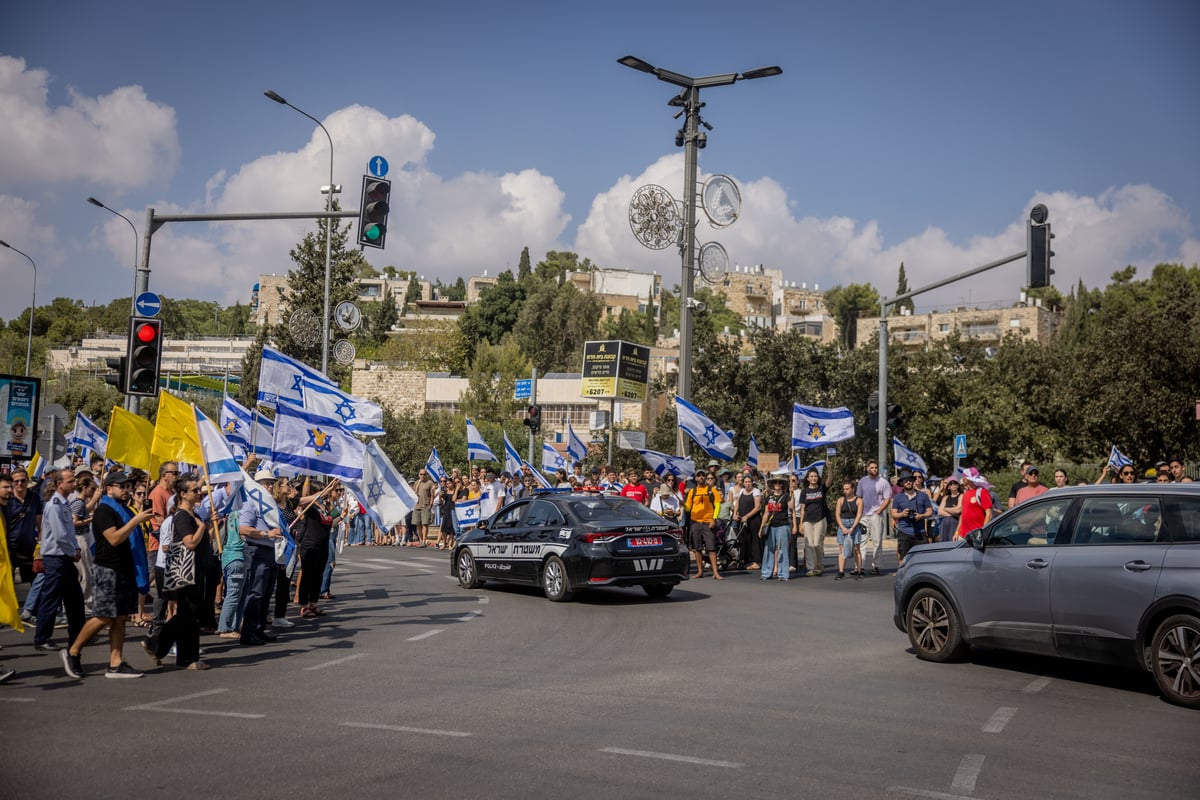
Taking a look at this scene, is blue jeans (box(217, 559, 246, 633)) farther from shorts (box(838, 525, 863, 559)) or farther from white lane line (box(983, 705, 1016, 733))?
shorts (box(838, 525, 863, 559))

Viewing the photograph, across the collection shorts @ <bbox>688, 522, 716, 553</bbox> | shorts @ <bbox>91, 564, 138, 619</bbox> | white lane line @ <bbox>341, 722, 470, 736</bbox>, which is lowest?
white lane line @ <bbox>341, 722, 470, 736</bbox>

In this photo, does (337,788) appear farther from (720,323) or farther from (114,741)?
(720,323)

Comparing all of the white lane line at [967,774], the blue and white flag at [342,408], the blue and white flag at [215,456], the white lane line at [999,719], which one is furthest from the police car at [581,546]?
the white lane line at [967,774]

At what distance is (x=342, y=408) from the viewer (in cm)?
1462

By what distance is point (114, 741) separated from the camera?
24.0 ft

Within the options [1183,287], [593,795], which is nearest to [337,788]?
[593,795]

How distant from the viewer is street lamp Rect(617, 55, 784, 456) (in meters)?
23.9

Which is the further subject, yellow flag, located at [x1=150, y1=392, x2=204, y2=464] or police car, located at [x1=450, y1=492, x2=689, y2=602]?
police car, located at [x1=450, y1=492, x2=689, y2=602]

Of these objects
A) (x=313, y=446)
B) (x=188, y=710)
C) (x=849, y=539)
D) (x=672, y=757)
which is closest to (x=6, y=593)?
(x=188, y=710)

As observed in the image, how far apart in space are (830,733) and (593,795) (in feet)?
7.40

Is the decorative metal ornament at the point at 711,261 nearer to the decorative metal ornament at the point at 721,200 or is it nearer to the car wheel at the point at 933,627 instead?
the decorative metal ornament at the point at 721,200

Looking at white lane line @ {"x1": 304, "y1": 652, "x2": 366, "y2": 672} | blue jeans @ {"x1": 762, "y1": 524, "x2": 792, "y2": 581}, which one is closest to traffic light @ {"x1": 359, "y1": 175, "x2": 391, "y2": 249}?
white lane line @ {"x1": 304, "y1": 652, "x2": 366, "y2": 672}

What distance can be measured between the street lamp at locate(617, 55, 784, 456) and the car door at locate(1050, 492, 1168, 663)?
14.8 metres

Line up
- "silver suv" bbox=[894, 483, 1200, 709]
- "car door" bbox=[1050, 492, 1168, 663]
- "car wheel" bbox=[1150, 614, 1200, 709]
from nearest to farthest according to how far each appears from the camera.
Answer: "car wheel" bbox=[1150, 614, 1200, 709]
"silver suv" bbox=[894, 483, 1200, 709]
"car door" bbox=[1050, 492, 1168, 663]
